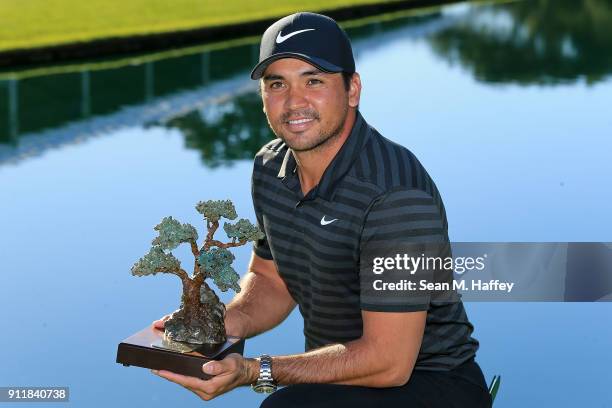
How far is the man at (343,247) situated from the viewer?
2.84 metres

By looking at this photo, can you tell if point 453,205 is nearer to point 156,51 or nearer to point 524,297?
point 524,297

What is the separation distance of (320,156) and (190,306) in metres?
0.51

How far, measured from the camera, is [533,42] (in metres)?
16.3

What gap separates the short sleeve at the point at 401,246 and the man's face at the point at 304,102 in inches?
9.6

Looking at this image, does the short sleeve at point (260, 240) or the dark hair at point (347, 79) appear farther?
the short sleeve at point (260, 240)

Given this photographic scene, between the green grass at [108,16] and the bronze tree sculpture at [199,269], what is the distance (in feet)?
32.7

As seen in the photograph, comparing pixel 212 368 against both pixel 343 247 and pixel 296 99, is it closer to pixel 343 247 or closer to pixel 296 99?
pixel 343 247

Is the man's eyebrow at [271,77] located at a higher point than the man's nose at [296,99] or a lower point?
higher

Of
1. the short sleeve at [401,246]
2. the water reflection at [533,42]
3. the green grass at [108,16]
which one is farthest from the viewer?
the green grass at [108,16]

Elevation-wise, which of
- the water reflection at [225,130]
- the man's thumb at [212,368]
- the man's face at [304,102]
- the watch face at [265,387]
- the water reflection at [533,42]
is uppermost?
the water reflection at [533,42]

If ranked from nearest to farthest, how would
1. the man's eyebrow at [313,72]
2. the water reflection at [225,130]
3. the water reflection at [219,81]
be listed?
the man's eyebrow at [313,72] < the water reflection at [225,130] < the water reflection at [219,81]

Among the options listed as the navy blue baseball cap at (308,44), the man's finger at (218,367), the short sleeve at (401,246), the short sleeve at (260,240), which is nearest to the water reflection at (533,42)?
the short sleeve at (260,240)

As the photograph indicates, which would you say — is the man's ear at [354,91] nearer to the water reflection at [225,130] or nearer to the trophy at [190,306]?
the trophy at [190,306]

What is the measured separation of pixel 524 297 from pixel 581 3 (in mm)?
16896
